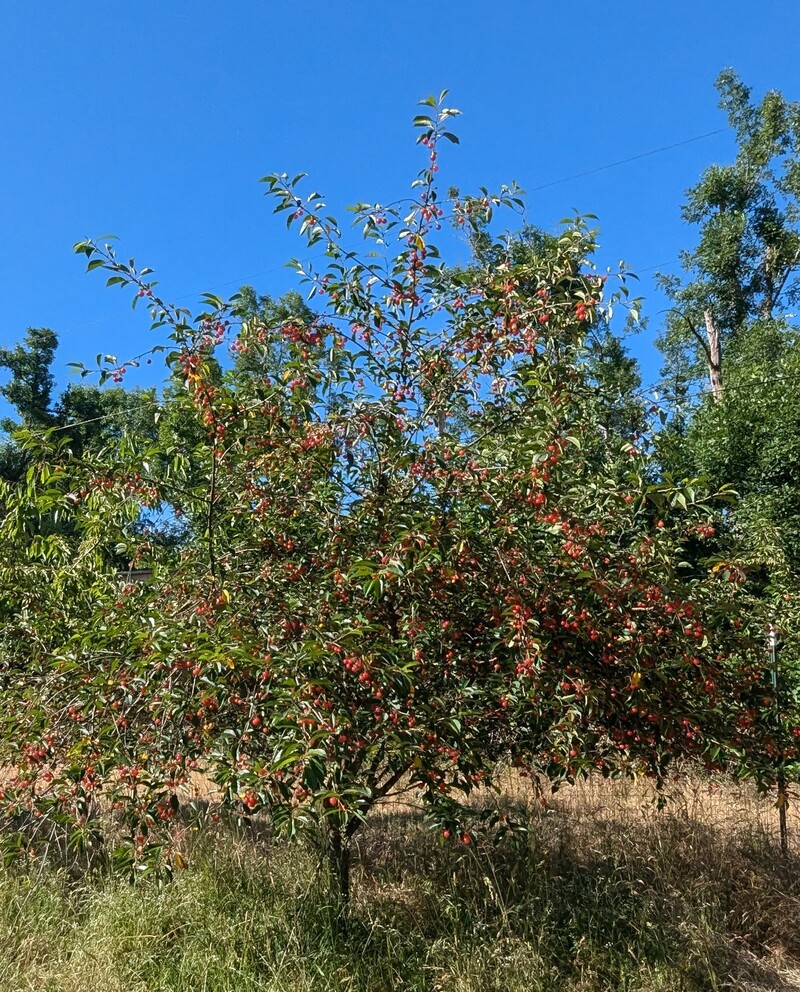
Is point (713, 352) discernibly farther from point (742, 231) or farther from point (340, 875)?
point (340, 875)

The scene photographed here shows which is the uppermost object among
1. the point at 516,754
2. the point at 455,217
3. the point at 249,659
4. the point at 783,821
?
the point at 455,217

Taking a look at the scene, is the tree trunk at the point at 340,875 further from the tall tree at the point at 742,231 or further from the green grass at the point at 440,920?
the tall tree at the point at 742,231

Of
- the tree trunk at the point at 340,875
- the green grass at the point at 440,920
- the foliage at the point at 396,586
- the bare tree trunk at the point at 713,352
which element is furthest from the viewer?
the bare tree trunk at the point at 713,352

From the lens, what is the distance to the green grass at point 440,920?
10.0ft

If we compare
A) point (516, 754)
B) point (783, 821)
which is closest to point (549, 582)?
point (516, 754)

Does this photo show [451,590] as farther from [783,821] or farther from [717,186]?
[717,186]

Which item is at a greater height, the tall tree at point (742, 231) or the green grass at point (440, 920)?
the tall tree at point (742, 231)

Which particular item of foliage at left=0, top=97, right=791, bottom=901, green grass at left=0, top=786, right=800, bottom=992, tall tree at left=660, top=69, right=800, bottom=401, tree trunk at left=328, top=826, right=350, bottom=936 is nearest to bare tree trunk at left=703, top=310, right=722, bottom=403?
tall tree at left=660, top=69, right=800, bottom=401

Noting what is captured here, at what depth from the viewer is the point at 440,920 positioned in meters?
3.52

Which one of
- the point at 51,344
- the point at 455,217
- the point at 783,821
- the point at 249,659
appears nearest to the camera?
the point at 249,659

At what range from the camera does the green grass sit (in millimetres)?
3051

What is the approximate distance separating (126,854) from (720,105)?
18.9 m

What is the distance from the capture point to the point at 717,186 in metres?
15.9

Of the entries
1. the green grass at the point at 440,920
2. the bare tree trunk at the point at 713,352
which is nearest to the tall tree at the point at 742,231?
the bare tree trunk at the point at 713,352
